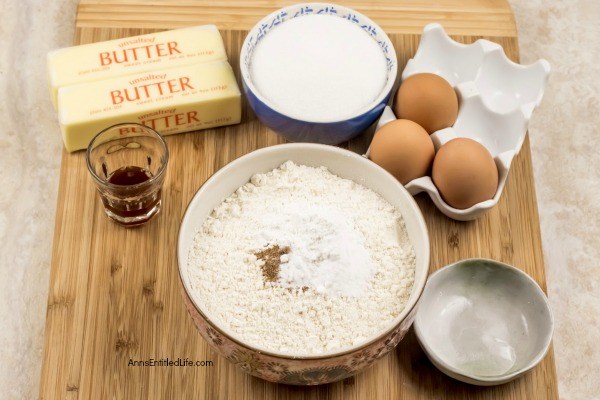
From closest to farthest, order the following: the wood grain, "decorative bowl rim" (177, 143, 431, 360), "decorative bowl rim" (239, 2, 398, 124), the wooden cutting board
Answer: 1. "decorative bowl rim" (177, 143, 431, 360)
2. the wooden cutting board
3. "decorative bowl rim" (239, 2, 398, 124)
4. the wood grain

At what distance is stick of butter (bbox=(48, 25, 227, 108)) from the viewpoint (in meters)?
1.63

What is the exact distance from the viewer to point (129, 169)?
5.23 feet

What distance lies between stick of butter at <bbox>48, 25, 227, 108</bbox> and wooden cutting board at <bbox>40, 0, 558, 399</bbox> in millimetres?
77

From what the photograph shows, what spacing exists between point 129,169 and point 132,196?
0.11 metres

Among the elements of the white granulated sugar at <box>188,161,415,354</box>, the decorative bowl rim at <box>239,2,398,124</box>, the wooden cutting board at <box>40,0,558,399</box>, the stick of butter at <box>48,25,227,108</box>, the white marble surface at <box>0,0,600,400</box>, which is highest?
the decorative bowl rim at <box>239,2,398,124</box>

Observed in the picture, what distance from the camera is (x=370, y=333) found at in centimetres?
130

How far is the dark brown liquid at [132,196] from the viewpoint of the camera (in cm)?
150

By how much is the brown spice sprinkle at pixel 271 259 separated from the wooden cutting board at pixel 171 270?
0.70 feet

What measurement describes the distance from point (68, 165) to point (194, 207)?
375 millimetres

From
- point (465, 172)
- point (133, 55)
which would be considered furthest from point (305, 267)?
point (133, 55)

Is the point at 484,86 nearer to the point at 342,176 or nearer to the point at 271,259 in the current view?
the point at 342,176

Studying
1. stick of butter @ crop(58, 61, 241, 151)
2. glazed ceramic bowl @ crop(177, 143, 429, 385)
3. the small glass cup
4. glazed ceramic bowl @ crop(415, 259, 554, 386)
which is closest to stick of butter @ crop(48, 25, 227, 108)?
stick of butter @ crop(58, 61, 241, 151)

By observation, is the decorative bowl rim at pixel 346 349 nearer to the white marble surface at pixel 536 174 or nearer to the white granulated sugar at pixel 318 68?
the white granulated sugar at pixel 318 68

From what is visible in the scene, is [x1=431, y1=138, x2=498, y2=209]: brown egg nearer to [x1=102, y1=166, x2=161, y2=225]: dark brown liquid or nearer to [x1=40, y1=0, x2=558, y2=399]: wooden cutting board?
[x1=40, y1=0, x2=558, y2=399]: wooden cutting board
